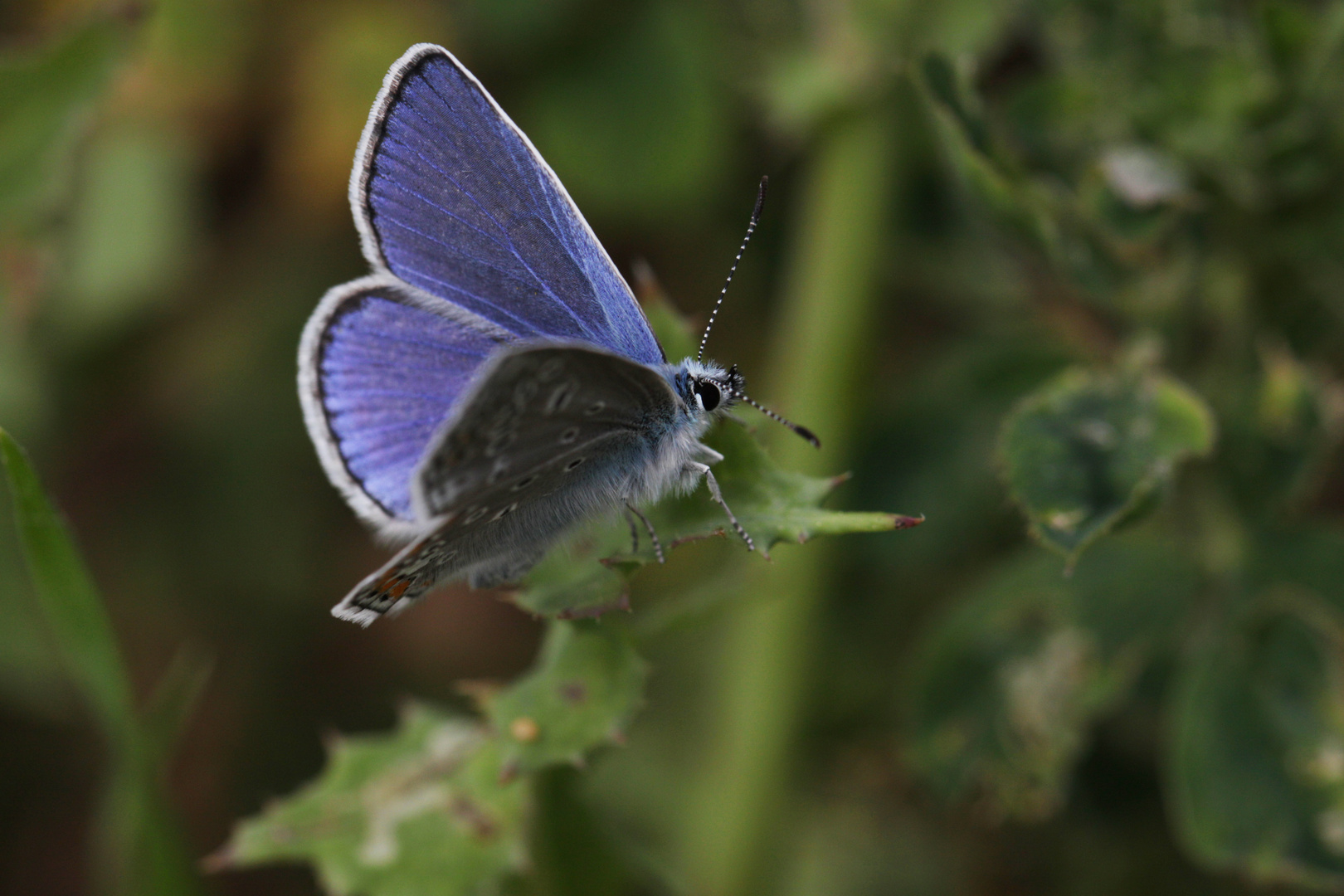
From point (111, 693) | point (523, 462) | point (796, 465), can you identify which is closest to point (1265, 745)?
point (796, 465)

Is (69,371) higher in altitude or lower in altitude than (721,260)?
higher

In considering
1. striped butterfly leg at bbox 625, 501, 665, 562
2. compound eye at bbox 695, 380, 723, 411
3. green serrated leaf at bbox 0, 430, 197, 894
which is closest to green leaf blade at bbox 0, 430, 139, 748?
green serrated leaf at bbox 0, 430, 197, 894

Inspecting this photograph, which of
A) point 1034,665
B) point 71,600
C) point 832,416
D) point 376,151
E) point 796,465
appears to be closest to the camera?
point 376,151

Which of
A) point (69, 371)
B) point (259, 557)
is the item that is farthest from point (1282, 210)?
point (69, 371)

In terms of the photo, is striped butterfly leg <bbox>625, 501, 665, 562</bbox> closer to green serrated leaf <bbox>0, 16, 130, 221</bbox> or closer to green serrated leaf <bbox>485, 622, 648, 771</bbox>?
green serrated leaf <bbox>485, 622, 648, 771</bbox>

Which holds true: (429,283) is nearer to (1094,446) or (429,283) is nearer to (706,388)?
(706,388)

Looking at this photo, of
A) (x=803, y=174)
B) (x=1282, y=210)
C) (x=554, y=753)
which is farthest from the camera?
(x=803, y=174)

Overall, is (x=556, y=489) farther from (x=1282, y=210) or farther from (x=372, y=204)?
(x=1282, y=210)
